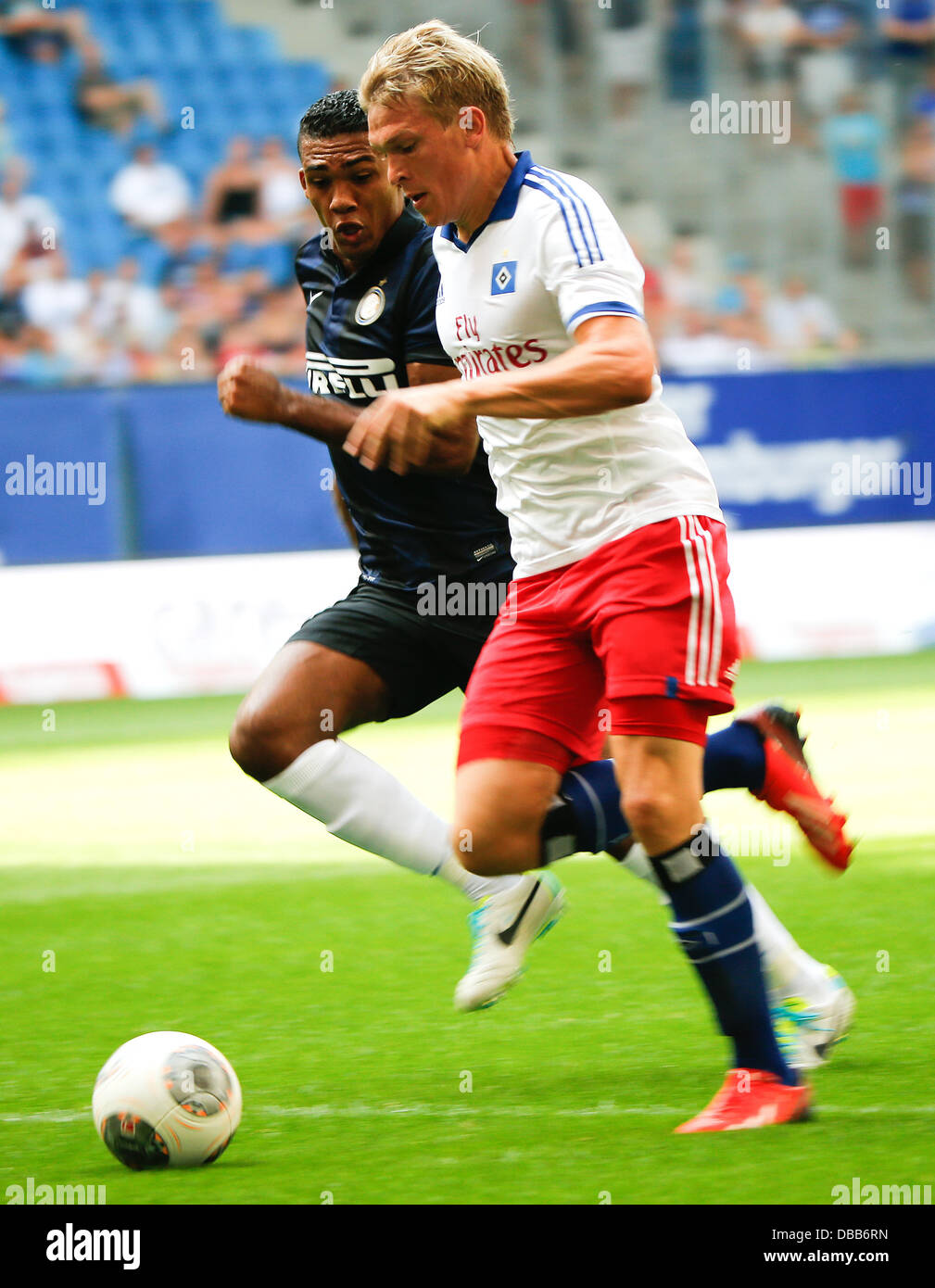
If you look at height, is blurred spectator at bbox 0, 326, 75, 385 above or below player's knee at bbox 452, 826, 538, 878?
above

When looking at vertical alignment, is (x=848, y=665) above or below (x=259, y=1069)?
above

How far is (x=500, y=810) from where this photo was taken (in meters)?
3.72

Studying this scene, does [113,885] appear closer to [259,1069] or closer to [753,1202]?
[259,1069]

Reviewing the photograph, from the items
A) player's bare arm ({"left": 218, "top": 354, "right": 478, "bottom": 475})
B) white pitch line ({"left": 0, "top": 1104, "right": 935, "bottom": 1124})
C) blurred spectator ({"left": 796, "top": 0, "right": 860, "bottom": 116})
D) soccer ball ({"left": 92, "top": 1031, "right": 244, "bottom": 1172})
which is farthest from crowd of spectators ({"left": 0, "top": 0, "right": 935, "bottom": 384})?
soccer ball ({"left": 92, "top": 1031, "right": 244, "bottom": 1172})

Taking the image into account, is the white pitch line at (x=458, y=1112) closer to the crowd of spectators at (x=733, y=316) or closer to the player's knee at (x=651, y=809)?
the player's knee at (x=651, y=809)

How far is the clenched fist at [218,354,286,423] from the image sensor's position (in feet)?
12.7

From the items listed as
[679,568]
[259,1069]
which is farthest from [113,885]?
[679,568]

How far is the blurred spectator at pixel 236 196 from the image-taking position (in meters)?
13.8

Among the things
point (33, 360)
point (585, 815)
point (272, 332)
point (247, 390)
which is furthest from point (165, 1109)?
point (272, 332)

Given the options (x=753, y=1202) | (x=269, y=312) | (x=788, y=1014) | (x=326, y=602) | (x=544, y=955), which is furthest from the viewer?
(x=269, y=312)

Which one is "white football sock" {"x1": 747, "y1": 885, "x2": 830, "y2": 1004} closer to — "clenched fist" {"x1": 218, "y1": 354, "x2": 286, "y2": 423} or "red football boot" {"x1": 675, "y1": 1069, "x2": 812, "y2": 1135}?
"red football boot" {"x1": 675, "y1": 1069, "x2": 812, "y2": 1135}

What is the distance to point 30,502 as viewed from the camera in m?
11.2

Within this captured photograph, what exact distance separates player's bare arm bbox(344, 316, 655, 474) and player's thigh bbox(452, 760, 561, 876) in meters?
0.77

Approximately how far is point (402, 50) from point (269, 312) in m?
10.1
